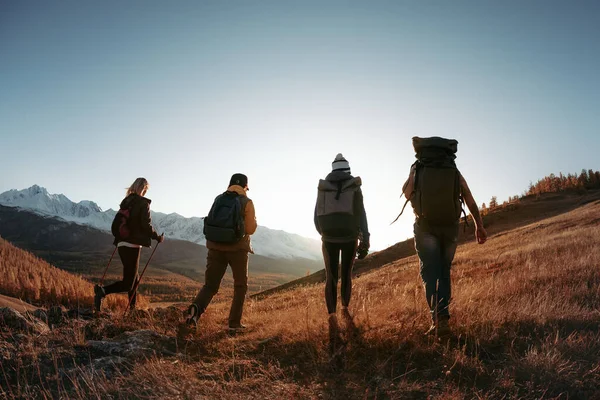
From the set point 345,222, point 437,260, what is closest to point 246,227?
point 345,222

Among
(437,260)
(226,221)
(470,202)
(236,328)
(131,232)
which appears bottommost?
(236,328)

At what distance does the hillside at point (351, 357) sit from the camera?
2.72m

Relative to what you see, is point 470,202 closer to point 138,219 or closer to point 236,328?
point 236,328

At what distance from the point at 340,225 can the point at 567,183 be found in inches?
1260

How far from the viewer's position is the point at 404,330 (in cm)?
372

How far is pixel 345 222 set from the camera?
475 centimetres

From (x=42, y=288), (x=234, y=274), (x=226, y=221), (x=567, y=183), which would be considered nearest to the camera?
(x=226, y=221)

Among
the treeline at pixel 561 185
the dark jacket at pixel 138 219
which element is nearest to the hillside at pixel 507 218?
the treeline at pixel 561 185

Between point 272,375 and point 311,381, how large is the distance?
1.11 feet

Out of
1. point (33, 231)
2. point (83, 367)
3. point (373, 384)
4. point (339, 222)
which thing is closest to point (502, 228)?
point (339, 222)

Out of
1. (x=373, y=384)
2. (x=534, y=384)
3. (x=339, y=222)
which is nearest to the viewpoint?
A: (x=534, y=384)

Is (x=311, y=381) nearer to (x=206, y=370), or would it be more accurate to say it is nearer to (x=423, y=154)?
(x=206, y=370)

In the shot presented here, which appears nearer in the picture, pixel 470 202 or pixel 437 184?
pixel 437 184

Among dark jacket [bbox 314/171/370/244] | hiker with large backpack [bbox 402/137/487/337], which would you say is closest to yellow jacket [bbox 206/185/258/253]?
dark jacket [bbox 314/171/370/244]
